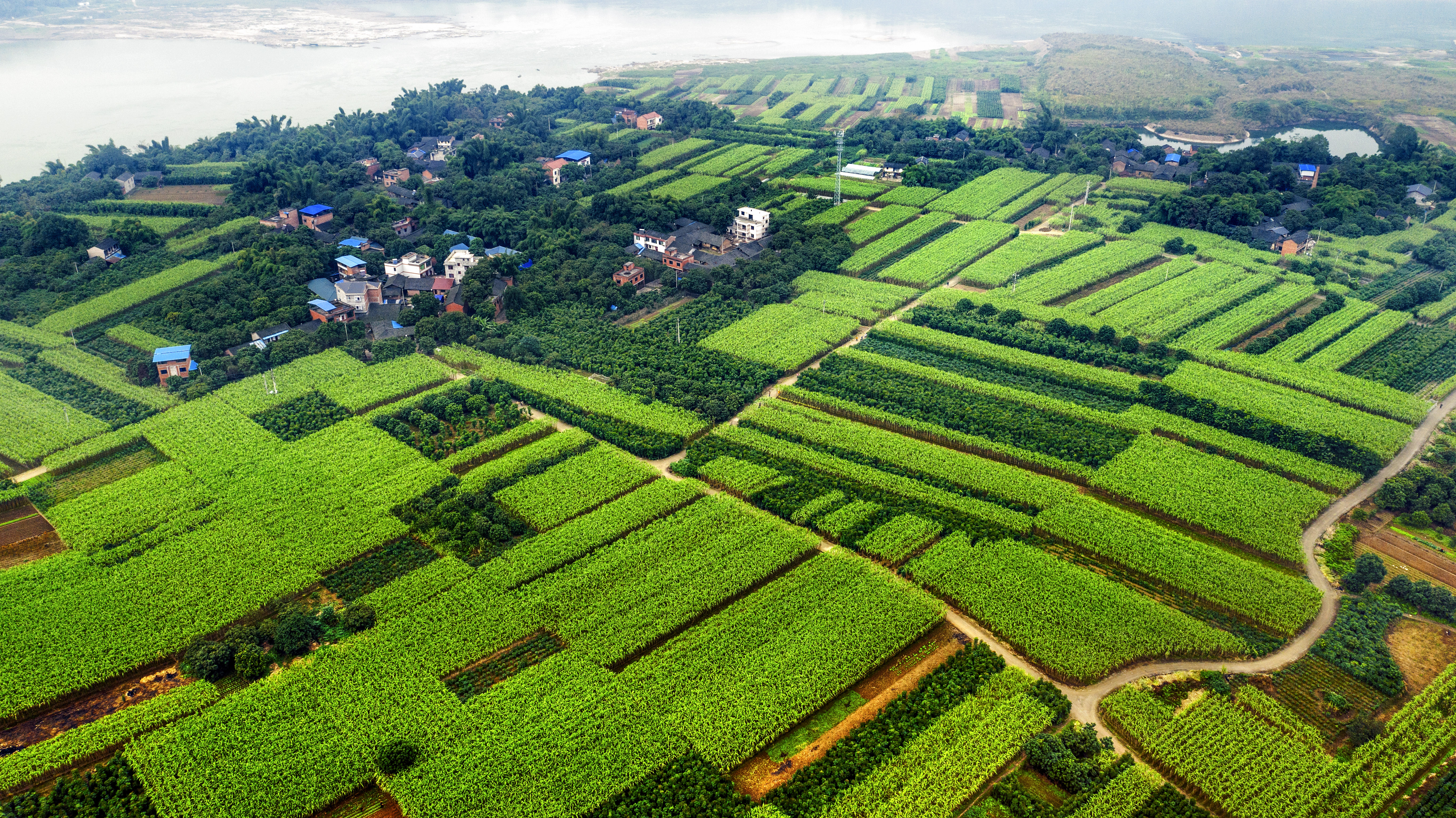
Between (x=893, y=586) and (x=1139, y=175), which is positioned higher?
(x=1139, y=175)

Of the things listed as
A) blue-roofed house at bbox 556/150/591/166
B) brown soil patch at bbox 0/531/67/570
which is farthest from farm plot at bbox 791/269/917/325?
brown soil patch at bbox 0/531/67/570

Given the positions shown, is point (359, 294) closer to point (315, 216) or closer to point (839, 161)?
point (315, 216)

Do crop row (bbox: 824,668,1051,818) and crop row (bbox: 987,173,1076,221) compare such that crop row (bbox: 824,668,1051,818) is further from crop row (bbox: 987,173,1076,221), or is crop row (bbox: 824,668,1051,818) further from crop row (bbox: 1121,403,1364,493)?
crop row (bbox: 987,173,1076,221)

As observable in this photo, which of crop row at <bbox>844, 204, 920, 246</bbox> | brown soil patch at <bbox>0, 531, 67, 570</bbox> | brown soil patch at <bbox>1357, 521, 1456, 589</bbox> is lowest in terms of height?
brown soil patch at <bbox>1357, 521, 1456, 589</bbox>

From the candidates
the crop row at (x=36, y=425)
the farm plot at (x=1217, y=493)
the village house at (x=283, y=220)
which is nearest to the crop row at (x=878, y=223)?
the farm plot at (x=1217, y=493)

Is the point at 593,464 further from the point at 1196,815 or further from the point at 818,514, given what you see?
the point at 1196,815

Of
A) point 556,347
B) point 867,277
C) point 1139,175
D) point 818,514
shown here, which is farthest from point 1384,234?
point 556,347

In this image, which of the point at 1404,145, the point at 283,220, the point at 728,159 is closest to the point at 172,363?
the point at 283,220
